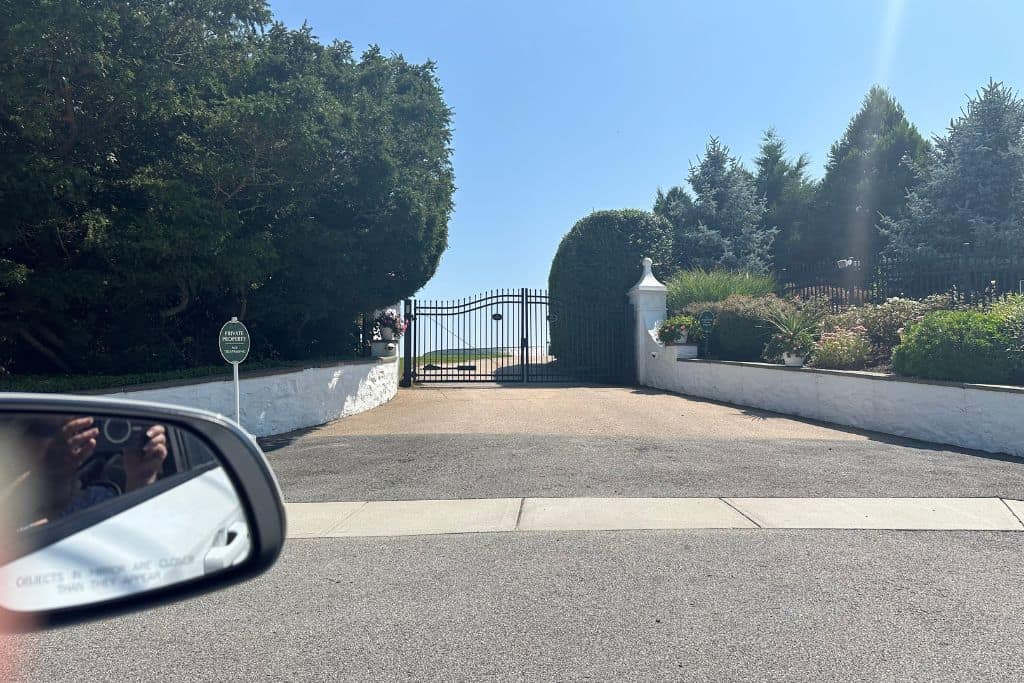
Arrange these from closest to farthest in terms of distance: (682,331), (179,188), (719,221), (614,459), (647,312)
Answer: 1. (614,459)
2. (179,188)
3. (682,331)
4. (647,312)
5. (719,221)

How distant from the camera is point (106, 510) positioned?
174cm

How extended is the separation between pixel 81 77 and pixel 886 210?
30.5m

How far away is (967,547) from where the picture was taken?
5.13 meters

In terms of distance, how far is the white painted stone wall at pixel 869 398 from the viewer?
341 inches

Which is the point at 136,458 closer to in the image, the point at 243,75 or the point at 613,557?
the point at 613,557

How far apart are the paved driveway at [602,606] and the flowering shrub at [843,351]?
4475 millimetres

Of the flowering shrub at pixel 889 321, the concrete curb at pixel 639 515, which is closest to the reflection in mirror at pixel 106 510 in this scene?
the concrete curb at pixel 639 515

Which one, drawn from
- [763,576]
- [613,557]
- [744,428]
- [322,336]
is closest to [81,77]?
[322,336]

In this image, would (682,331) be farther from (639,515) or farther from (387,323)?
(639,515)

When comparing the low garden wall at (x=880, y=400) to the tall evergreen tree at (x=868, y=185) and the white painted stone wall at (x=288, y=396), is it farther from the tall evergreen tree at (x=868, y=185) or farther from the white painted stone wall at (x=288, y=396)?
the tall evergreen tree at (x=868, y=185)

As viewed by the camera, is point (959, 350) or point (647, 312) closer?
point (959, 350)

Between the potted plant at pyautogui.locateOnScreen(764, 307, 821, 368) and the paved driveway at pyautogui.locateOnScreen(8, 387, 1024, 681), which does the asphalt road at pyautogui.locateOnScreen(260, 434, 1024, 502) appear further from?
the potted plant at pyautogui.locateOnScreen(764, 307, 821, 368)

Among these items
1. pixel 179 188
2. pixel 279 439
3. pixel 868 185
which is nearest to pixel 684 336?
pixel 279 439

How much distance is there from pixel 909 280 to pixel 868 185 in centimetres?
1905
